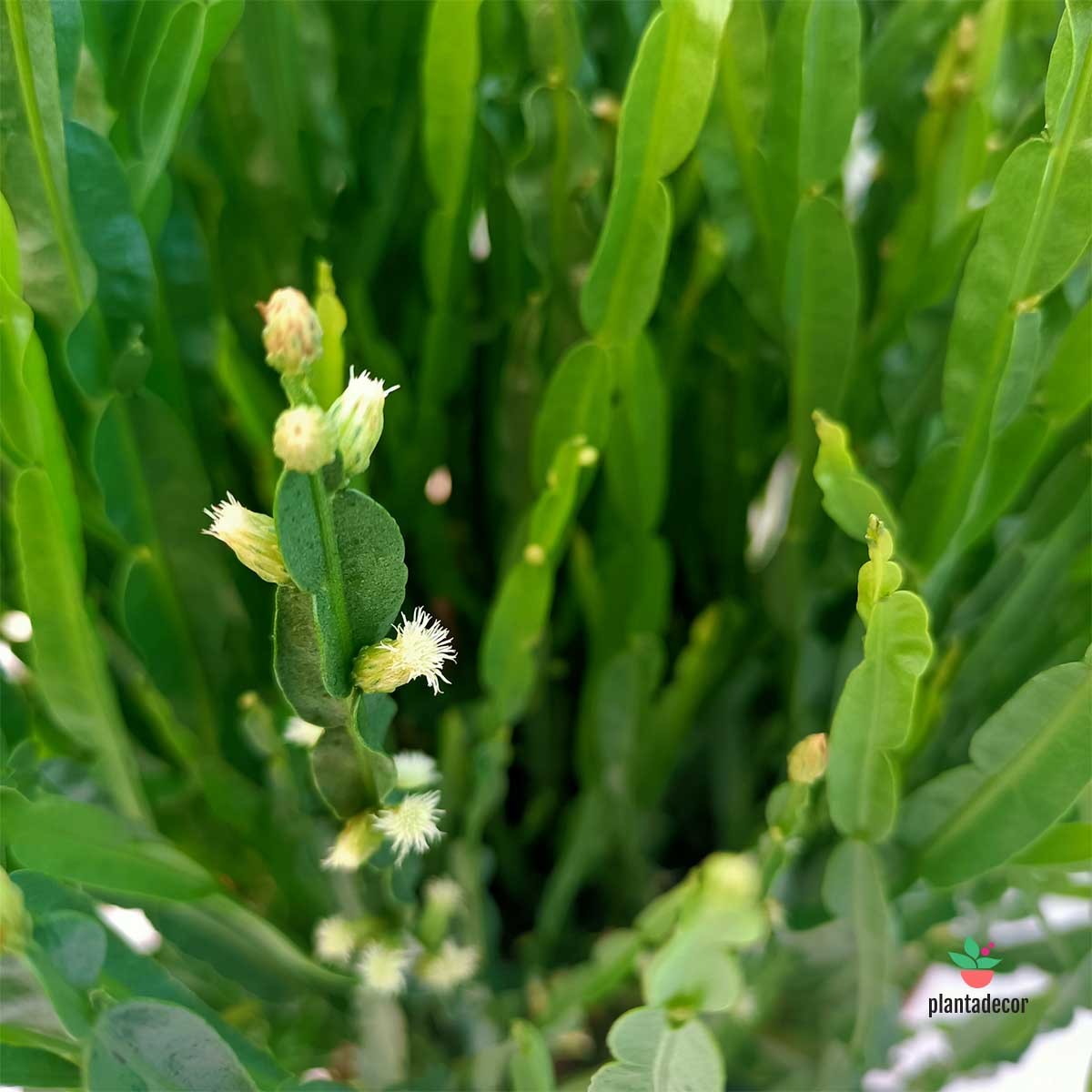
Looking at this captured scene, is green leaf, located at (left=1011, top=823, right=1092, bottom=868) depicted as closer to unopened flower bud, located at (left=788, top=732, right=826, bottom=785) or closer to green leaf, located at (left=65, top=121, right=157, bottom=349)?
unopened flower bud, located at (left=788, top=732, right=826, bottom=785)

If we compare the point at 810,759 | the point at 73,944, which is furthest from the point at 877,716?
the point at 73,944

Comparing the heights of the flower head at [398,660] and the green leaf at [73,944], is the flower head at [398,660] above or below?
above

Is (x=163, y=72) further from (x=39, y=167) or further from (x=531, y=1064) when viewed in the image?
(x=531, y=1064)

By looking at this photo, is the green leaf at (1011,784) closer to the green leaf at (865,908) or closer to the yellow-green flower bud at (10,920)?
the green leaf at (865,908)

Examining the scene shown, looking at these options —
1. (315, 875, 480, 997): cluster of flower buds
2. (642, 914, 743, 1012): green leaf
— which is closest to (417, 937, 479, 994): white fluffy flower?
(315, 875, 480, 997): cluster of flower buds

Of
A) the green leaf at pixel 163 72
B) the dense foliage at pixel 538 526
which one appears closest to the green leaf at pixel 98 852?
the dense foliage at pixel 538 526

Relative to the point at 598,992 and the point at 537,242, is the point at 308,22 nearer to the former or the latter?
the point at 537,242
